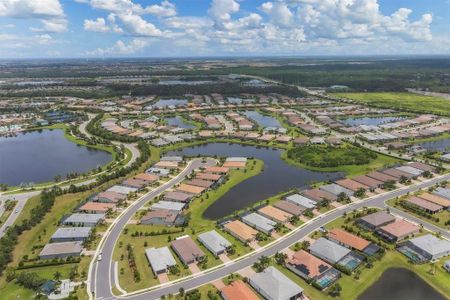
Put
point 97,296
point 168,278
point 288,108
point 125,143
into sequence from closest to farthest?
1. point 97,296
2. point 168,278
3. point 125,143
4. point 288,108

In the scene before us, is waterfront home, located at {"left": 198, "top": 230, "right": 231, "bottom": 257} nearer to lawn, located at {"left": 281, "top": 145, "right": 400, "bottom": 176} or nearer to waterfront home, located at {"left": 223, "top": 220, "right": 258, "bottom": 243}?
waterfront home, located at {"left": 223, "top": 220, "right": 258, "bottom": 243}

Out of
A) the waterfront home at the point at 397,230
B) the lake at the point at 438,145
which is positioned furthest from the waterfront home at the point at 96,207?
the lake at the point at 438,145

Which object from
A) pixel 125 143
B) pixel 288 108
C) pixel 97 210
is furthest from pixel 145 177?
pixel 288 108

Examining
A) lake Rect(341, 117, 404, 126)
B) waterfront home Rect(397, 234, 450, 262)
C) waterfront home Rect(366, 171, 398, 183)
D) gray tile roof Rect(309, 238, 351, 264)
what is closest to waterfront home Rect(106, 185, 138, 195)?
gray tile roof Rect(309, 238, 351, 264)

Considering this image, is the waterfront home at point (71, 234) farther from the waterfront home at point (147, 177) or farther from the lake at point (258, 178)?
the waterfront home at point (147, 177)

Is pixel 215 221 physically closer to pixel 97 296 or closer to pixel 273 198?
pixel 273 198

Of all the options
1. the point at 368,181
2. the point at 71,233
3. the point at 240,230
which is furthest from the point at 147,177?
the point at 368,181
